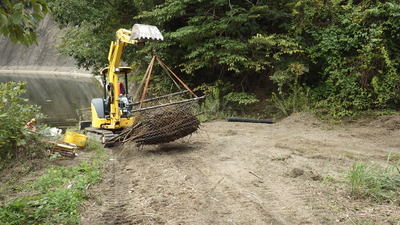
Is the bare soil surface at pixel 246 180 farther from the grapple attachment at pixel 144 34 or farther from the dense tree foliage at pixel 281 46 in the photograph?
the grapple attachment at pixel 144 34

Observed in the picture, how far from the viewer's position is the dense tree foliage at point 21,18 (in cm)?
288

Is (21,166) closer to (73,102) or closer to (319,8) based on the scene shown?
(319,8)

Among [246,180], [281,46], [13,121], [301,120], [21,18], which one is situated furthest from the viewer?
[281,46]

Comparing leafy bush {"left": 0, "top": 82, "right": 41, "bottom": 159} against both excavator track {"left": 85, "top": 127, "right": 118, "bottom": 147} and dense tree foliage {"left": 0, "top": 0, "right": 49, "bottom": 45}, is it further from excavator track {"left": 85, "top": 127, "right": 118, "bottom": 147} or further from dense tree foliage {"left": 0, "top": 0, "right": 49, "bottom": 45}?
dense tree foliage {"left": 0, "top": 0, "right": 49, "bottom": 45}

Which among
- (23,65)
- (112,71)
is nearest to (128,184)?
(112,71)

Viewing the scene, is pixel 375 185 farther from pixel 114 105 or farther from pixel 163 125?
pixel 114 105

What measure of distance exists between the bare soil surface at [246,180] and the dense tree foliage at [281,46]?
6.33 ft

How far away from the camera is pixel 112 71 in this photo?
31.6 feet

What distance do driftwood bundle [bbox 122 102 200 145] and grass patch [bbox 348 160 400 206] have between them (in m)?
3.87

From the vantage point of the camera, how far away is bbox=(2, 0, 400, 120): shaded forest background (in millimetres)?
11141

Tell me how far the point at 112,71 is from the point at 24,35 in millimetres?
6370

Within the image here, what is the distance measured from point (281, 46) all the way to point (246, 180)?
7.93 m

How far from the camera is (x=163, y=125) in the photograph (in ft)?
26.1

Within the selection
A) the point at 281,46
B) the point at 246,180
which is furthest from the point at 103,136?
the point at 281,46
